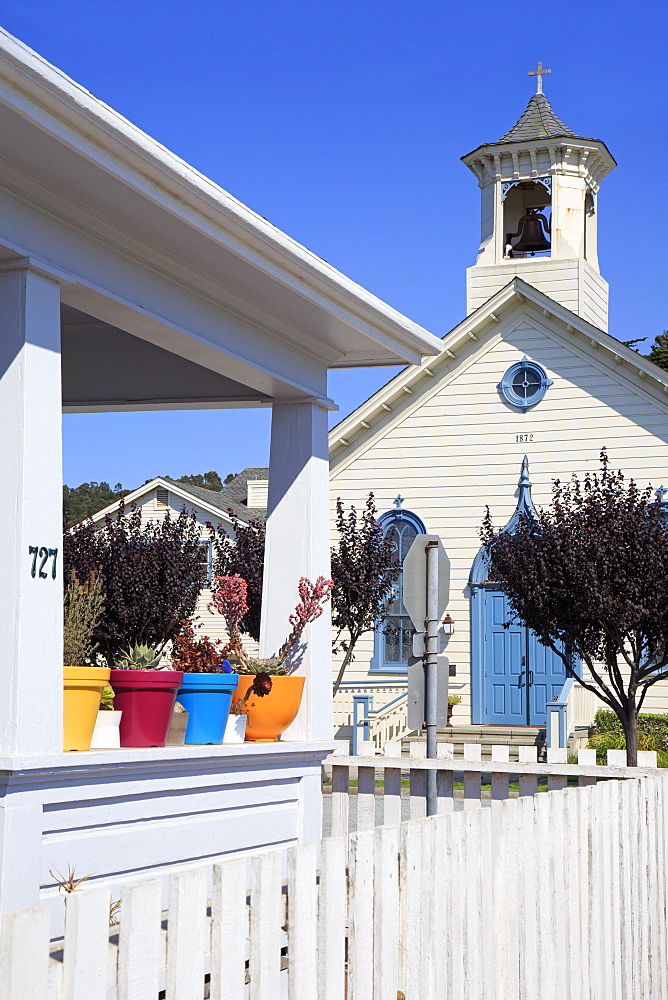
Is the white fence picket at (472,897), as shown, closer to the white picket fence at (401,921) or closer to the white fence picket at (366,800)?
the white picket fence at (401,921)

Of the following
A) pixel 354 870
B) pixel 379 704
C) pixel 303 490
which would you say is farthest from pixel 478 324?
pixel 354 870

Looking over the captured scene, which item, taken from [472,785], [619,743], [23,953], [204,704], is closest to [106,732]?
[204,704]

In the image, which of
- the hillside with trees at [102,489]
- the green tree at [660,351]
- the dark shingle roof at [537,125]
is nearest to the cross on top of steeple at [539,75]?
the dark shingle roof at [537,125]

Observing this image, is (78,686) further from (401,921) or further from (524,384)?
(524,384)

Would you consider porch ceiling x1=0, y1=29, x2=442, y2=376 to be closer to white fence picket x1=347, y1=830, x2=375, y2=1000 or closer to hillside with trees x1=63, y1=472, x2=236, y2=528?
white fence picket x1=347, y1=830, x2=375, y2=1000

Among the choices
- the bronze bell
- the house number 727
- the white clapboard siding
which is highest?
the bronze bell

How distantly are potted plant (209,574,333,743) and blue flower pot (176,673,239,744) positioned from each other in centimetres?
30

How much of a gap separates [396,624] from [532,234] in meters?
A: 8.16

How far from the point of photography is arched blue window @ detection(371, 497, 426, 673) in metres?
22.8

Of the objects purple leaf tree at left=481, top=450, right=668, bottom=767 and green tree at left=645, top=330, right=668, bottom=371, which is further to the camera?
green tree at left=645, top=330, right=668, bottom=371

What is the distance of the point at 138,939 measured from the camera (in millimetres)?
2488

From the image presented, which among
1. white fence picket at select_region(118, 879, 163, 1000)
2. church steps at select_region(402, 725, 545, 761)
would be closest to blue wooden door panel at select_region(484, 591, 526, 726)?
church steps at select_region(402, 725, 545, 761)

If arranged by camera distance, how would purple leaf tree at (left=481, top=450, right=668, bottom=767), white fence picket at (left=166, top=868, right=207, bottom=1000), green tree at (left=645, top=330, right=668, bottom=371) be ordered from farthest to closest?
green tree at (left=645, top=330, right=668, bottom=371), purple leaf tree at (left=481, top=450, right=668, bottom=767), white fence picket at (left=166, top=868, right=207, bottom=1000)

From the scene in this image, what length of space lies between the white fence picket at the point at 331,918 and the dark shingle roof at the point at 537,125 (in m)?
22.3
